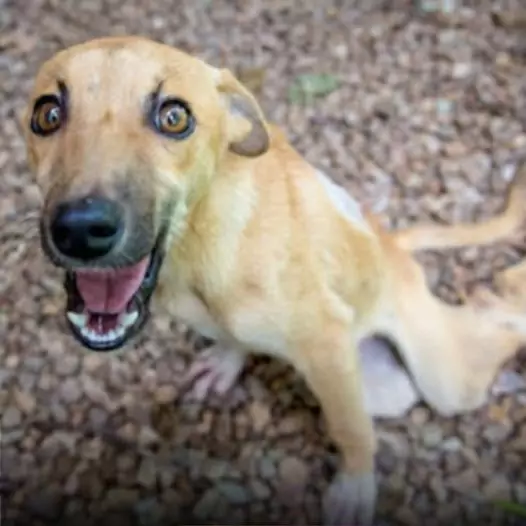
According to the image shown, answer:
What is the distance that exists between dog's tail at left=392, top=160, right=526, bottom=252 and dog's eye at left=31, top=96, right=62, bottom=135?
49.5 inches

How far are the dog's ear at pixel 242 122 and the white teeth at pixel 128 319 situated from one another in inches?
15.7

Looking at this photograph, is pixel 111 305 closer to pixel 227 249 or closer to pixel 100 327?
pixel 100 327

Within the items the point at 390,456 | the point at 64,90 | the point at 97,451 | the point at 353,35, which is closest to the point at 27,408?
the point at 97,451

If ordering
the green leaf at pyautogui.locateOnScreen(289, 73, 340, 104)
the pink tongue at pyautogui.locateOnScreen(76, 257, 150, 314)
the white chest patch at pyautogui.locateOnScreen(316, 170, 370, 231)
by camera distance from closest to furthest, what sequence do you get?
the pink tongue at pyautogui.locateOnScreen(76, 257, 150, 314)
the white chest patch at pyautogui.locateOnScreen(316, 170, 370, 231)
the green leaf at pyautogui.locateOnScreen(289, 73, 340, 104)

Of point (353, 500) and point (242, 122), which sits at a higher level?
point (242, 122)

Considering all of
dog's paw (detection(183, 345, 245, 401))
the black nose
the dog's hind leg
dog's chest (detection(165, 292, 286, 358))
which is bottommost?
dog's paw (detection(183, 345, 245, 401))

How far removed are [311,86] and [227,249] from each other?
1.61m

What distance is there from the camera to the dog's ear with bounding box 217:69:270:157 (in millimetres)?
A: 2150

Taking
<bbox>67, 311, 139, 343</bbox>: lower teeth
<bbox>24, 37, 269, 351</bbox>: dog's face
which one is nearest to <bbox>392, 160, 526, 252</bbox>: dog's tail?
<bbox>24, 37, 269, 351</bbox>: dog's face

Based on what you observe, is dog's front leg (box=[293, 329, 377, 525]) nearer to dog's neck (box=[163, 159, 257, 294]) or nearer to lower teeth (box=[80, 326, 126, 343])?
dog's neck (box=[163, 159, 257, 294])

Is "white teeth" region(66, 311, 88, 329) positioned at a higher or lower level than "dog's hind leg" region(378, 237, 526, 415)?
higher

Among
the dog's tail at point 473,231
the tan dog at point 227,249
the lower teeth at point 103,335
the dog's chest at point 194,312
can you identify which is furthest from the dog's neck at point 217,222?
the dog's tail at point 473,231

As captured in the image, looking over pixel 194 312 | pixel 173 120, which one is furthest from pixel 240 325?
pixel 173 120

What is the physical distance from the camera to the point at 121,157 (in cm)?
188
